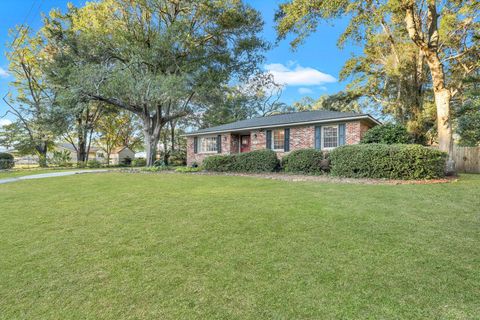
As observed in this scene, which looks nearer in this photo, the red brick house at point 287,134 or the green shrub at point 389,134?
the green shrub at point 389,134

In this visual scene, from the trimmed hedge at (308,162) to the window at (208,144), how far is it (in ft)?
27.6

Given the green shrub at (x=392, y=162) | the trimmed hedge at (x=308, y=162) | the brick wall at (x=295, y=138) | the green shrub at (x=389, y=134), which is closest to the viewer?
the green shrub at (x=392, y=162)

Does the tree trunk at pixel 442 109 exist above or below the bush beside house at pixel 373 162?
above

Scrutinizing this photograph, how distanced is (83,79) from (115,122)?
19785 millimetres

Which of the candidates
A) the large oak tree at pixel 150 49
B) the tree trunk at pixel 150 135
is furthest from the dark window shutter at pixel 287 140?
the tree trunk at pixel 150 135

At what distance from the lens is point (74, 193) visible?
23.9 feet

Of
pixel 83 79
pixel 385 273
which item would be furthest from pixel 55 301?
pixel 83 79

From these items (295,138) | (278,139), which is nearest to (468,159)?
(295,138)

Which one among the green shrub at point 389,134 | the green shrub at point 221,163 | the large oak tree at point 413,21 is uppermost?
the large oak tree at point 413,21

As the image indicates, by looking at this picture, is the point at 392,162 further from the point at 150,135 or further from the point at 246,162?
the point at 150,135

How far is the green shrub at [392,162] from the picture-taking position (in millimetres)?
8484

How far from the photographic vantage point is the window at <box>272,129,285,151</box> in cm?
1569

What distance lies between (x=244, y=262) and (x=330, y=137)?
1254cm

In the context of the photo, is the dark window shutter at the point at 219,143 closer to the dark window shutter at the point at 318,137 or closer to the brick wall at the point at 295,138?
the brick wall at the point at 295,138
